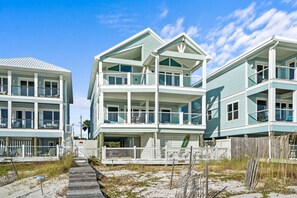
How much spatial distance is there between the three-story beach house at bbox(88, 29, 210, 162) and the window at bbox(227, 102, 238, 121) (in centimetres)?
333

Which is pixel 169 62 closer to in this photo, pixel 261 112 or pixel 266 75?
pixel 266 75

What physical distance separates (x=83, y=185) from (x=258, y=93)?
1731 centimetres

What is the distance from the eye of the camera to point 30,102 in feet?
78.5

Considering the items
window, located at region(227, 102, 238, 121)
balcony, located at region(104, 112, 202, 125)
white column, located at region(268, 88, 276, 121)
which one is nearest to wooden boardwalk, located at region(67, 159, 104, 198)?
balcony, located at region(104, 112, 202, 125)

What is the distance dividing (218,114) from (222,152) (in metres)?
7.69

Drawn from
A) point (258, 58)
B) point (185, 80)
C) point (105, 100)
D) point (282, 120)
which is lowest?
point (282, 120)

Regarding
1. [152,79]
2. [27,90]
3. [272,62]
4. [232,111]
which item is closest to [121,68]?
[152,79]

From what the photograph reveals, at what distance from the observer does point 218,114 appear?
86.8ft

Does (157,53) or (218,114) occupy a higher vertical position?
(157,53)

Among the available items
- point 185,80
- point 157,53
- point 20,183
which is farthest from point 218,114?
point 20,183

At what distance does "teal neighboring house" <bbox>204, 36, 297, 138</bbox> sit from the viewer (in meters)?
20.0

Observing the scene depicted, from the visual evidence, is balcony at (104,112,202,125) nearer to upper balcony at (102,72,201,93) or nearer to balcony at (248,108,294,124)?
upper balcony at (102,72,201,93)

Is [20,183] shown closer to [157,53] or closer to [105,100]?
[105,100]

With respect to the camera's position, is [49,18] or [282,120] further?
[282,120]
